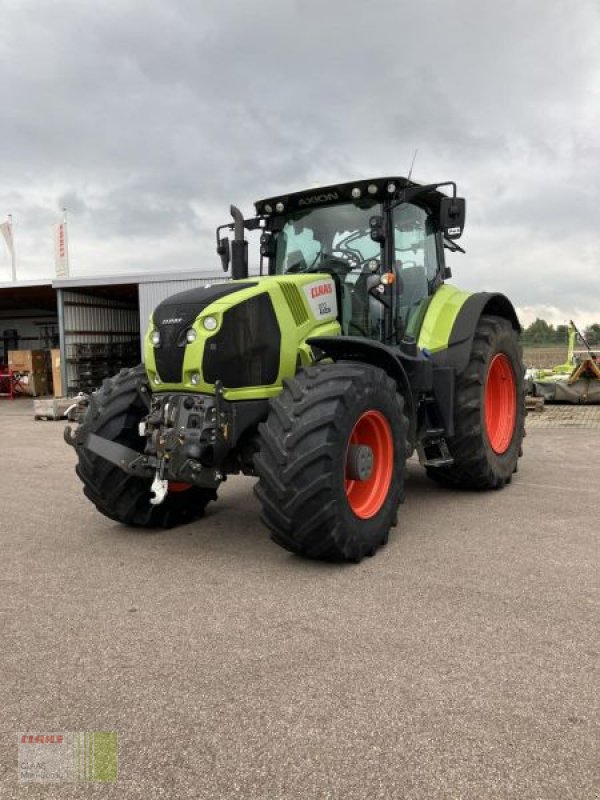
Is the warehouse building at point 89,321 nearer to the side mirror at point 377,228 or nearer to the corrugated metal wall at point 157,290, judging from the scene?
the corrugated metal wall at point 157,290

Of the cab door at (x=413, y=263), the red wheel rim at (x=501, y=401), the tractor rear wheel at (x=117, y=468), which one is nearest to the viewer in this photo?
the tractor rear wheel at (x=117, y=468)

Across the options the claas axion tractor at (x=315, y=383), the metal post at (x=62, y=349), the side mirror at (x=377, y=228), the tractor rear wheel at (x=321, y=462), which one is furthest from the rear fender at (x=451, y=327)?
the metal post at (x=62, y=349)

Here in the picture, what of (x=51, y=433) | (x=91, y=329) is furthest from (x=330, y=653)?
(x=91, y=329)

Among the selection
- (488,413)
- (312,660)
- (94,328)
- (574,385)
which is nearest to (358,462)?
(312,660)

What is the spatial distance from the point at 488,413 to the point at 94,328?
16.8 metres

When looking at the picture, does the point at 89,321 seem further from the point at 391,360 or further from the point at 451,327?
the point at 391,360

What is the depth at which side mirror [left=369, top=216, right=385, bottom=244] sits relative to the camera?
516 centimetres

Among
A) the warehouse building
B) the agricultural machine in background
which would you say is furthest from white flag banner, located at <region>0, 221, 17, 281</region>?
the agricultural machine in background

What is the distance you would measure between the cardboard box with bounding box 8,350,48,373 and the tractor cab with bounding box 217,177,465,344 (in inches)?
773

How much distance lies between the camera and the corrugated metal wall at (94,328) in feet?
64.3

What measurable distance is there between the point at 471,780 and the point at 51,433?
11.7 metres

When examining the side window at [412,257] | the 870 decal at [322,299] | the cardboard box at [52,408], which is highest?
the side window at [412,257]

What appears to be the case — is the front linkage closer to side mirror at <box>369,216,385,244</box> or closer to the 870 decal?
the 870 decal

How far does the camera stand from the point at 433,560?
425 centimetres
